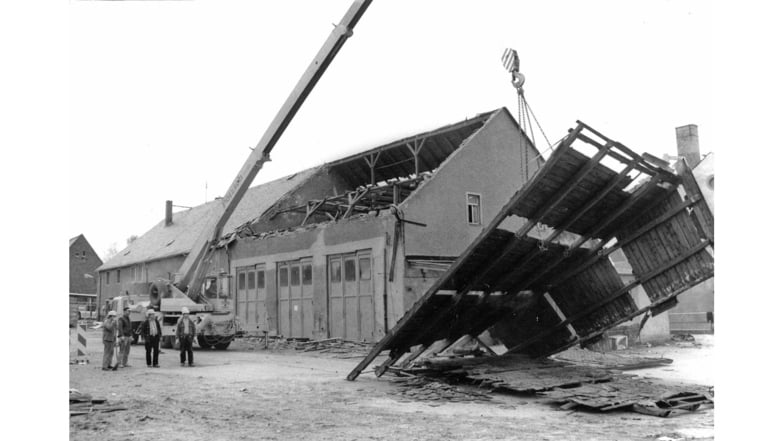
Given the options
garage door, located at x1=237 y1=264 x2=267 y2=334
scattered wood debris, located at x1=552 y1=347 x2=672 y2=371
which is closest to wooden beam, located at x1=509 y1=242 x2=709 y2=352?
scattered wood debris, located at x1=552 y1=347 x2=672 y2=371

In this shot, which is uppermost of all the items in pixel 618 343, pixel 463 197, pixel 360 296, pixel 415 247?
pixel 463 197

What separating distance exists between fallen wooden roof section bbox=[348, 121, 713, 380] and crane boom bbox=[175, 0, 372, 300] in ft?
18.6

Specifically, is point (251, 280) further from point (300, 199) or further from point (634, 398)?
point (634, 398)

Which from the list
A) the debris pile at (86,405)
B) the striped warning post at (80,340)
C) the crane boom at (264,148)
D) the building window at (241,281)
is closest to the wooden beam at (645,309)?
the crane boom at (264,148)

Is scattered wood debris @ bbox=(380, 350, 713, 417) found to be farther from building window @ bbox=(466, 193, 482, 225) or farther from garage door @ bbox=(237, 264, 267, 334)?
garage door @ bbox=(237, 264, 267, 334)

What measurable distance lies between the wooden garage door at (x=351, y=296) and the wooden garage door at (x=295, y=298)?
133cm

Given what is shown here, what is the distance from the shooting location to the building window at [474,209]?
21922 millimetres

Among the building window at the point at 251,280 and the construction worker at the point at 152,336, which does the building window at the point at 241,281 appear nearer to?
the building window at the point at 251,280

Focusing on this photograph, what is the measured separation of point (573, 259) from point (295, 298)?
14.1 m

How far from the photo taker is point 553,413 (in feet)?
29.3

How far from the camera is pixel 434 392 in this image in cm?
1067
